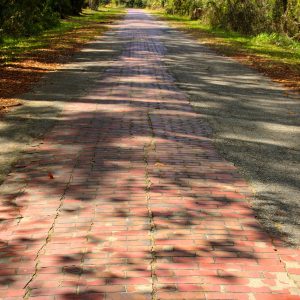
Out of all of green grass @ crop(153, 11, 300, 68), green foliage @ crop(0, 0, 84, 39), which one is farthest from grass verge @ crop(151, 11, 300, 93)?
green foliage @ crop(0, 0, 84, 39)

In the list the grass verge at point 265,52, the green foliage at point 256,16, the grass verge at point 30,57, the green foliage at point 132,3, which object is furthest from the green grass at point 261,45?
the green foliage at point 132,3

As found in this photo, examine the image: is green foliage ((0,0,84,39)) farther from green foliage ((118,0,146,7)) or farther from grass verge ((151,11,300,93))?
green foliage ((118,0,146,7))

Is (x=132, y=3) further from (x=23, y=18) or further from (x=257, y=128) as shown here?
(x=257, y=128)

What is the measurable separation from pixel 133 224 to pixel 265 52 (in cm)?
1567

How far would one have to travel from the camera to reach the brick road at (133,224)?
134 inches

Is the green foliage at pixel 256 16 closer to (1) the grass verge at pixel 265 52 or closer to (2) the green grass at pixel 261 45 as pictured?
(1) the grass verge at pixel 265 52

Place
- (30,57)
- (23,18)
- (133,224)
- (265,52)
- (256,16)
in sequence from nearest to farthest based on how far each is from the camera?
(133,224) < (30,57) < (265,52) < (23,18) < (256,16)

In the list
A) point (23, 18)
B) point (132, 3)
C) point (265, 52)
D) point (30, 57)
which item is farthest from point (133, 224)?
point (132, 3)

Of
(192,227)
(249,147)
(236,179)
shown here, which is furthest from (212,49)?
(192,227)

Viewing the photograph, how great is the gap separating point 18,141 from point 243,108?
4.73 metres

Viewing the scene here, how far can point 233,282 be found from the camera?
11.2 feet

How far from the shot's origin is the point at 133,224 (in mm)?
4266

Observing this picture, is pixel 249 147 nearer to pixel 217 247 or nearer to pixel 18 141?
pixel 217 247

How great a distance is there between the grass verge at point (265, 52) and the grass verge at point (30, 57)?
21.1ft
